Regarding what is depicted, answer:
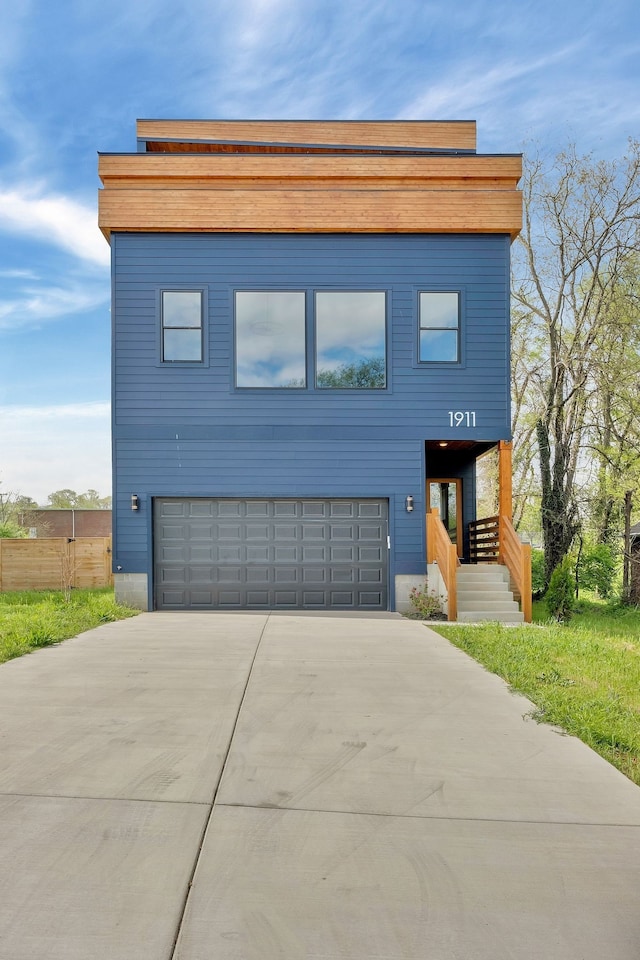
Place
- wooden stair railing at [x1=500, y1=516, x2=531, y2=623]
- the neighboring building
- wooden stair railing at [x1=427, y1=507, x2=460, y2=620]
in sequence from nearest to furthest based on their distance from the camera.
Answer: wooden stair railing at [x1=427, y1=507, x2=460, y2=620]
wooden stair railing at [x1=500, y1=516, x2=531, y2=623]
the neighboring building

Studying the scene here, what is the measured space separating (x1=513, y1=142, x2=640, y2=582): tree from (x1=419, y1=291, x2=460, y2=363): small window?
3.65m

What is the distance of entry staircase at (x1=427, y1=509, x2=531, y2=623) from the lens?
10.3m

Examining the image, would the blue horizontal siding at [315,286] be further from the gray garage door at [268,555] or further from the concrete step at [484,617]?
the concrete step at [484,617]

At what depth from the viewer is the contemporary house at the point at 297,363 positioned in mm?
11328

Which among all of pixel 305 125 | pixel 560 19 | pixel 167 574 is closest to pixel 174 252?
pixel 305 125

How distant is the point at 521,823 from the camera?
2.98 m

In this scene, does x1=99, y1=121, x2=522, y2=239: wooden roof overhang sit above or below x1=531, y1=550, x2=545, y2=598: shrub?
above

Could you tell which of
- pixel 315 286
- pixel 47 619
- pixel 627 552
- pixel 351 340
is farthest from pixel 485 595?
pixel 47 619

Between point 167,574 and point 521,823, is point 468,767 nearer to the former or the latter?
point 521,823

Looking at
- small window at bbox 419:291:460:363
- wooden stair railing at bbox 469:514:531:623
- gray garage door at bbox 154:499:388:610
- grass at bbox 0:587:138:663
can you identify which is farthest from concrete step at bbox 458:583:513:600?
grass at bbox 0:587:138:663

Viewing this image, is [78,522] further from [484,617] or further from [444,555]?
[484,617]

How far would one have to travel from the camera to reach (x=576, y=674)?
6047mm

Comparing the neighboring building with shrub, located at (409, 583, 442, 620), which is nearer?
shrub, located at (409, 583, 442, 620)

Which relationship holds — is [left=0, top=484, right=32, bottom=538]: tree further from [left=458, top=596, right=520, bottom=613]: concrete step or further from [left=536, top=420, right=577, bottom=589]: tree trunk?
[left=458, top=596, right=520, bottom=613]: concrete step
